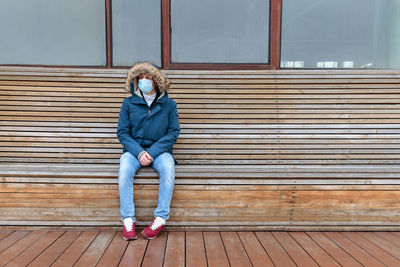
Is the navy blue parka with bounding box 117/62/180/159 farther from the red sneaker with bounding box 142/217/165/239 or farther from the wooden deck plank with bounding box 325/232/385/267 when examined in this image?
the wooden deck plank with bounding box 325/232/385/267

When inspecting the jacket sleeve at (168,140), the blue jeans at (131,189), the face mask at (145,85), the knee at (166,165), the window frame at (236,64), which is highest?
the window frame at (236,64)

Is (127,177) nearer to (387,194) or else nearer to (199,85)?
(199,85)

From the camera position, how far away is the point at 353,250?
2096 mm

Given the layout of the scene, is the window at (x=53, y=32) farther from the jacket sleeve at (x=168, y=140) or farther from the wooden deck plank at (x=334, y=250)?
the wooden deck plank at (x=334, y=250)

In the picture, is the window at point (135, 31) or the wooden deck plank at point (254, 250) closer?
the wooden deck plank at point (254, 250)

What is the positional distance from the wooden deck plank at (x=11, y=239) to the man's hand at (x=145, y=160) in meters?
1.02

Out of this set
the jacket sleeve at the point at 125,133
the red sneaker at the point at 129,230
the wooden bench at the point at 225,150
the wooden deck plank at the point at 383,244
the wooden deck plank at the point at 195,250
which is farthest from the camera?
the jacket sleeve at the point at 125,133

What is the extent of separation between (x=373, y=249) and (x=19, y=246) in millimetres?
2430

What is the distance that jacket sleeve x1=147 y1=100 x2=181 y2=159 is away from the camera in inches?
97.0

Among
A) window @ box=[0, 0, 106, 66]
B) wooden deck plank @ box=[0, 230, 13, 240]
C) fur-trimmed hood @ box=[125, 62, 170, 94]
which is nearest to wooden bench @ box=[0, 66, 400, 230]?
wooden deck plank @ box=[0, 230, 13, 240]

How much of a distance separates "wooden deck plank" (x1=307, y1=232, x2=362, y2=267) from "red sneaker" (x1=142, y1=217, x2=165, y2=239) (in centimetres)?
113

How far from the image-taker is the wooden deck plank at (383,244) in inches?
81.4

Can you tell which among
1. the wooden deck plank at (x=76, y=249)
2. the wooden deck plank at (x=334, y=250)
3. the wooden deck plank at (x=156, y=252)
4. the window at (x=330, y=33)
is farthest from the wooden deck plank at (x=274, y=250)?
the window at (x=330, y=33)

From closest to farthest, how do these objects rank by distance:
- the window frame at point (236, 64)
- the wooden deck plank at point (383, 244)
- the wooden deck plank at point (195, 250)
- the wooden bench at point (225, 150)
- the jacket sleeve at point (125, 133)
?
the wooden deck plank at point (195, 250)
the wooden deck plank at point (383, 244)
the wooden bench at point (225, 150)
the jacket sleeve at point (125, 133)
the window frame at point (236, 64)
